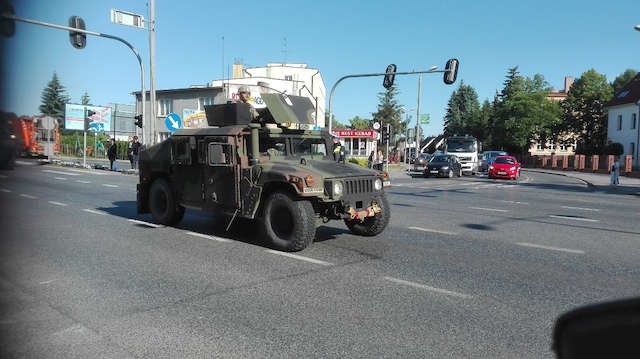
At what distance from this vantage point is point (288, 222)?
739cm

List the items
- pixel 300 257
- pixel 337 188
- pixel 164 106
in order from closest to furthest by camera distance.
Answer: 1. pixel 300 257
2. pixel 337 188
3. pixel 164 106

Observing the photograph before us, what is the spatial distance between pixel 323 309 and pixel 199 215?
7.14 metres

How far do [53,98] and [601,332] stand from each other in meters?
2.43

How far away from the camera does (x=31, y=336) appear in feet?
12.9

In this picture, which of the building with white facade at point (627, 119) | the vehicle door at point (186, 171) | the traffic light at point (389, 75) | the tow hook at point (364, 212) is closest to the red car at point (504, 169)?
the traffic light at point (389, 75)

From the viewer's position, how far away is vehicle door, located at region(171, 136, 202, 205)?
878cm

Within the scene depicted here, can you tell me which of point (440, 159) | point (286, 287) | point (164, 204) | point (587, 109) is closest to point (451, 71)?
point (440, 159)

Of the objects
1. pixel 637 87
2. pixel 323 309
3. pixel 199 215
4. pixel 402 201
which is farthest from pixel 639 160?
pixel 323 309

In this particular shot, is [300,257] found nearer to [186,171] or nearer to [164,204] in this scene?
[186,171]

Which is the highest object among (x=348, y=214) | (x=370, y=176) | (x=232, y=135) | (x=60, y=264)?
(x=232, y=135)

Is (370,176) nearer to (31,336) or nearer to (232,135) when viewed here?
(232,135)

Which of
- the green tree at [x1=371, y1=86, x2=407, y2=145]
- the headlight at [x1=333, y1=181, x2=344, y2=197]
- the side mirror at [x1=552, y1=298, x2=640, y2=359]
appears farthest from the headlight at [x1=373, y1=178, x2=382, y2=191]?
the green tree at [x1=371, y1=86, x2=407, y2=145]

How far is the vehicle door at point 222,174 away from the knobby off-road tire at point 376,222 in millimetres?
1981

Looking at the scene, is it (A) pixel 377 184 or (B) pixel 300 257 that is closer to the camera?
(B) pixel 300 257
